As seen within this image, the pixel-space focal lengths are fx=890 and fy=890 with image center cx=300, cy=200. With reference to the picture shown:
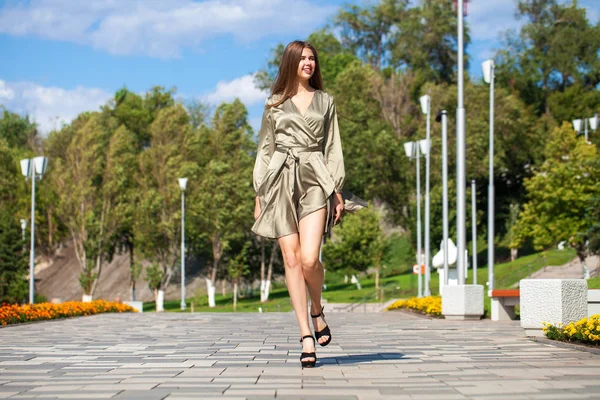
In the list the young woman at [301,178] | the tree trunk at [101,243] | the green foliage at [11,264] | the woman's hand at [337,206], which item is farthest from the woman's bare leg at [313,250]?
the tree trunk at [101,243]

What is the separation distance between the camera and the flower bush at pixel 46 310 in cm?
1602

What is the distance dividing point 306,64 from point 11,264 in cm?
4351

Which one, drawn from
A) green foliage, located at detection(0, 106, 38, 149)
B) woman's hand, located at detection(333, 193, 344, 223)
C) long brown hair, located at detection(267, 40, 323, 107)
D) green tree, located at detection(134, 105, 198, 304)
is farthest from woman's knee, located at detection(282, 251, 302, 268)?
green foliage, located at detection(0, 106, 38, 149)

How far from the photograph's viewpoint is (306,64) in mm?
7109

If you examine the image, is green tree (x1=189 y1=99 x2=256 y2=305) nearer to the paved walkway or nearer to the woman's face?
the paved walkway

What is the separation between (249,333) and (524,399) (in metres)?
7.64

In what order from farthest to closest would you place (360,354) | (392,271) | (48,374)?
(392,271)
(360,354)
(48,374)

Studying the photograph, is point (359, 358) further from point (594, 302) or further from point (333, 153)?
point (594, 302)

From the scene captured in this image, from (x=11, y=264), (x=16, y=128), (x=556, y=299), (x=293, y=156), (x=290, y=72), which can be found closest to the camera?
(x=293, y=156)

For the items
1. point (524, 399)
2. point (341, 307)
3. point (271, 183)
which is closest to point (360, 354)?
point (271, 183)

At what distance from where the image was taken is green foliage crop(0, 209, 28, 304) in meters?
47.5

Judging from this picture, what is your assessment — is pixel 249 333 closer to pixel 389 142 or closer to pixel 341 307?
pixel 341 307

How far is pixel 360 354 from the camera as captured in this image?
8.23 metres

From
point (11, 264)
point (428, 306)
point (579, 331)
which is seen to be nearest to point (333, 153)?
point (579, 331)
